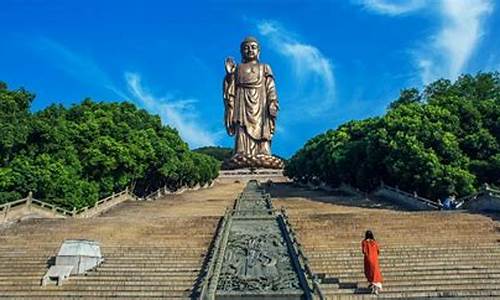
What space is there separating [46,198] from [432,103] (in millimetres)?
18536

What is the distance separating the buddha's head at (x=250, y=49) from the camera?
65250mm

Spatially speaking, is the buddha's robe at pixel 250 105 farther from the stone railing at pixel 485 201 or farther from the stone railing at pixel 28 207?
the stone railing at pixel 485 201

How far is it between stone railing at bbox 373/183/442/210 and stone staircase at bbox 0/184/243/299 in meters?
9.06

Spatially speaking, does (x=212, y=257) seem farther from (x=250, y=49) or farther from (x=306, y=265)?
(x=250, y=49)

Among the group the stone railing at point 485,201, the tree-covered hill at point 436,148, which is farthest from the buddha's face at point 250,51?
the stone railing at point 485,201

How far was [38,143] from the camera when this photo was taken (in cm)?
2292

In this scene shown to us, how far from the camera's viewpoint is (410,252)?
13.0 m

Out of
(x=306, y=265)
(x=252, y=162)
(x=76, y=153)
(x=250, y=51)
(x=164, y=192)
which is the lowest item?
(x=306, y=265)

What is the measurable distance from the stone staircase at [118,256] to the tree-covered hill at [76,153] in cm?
260

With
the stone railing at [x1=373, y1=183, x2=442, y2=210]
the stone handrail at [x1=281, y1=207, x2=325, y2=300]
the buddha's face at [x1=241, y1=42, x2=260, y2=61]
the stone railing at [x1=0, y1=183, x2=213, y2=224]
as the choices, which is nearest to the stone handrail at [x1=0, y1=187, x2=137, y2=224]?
the stone railing at [x1=0, y1=183, x2=213, y2=224]

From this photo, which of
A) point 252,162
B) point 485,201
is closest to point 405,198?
point 485,201

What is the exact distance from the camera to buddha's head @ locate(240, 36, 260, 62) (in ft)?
214

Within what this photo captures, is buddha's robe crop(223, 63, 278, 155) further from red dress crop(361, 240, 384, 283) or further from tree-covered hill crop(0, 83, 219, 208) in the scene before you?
red dress crop(361, 240, 384, 283)

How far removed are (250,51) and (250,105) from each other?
6596 millimetres
